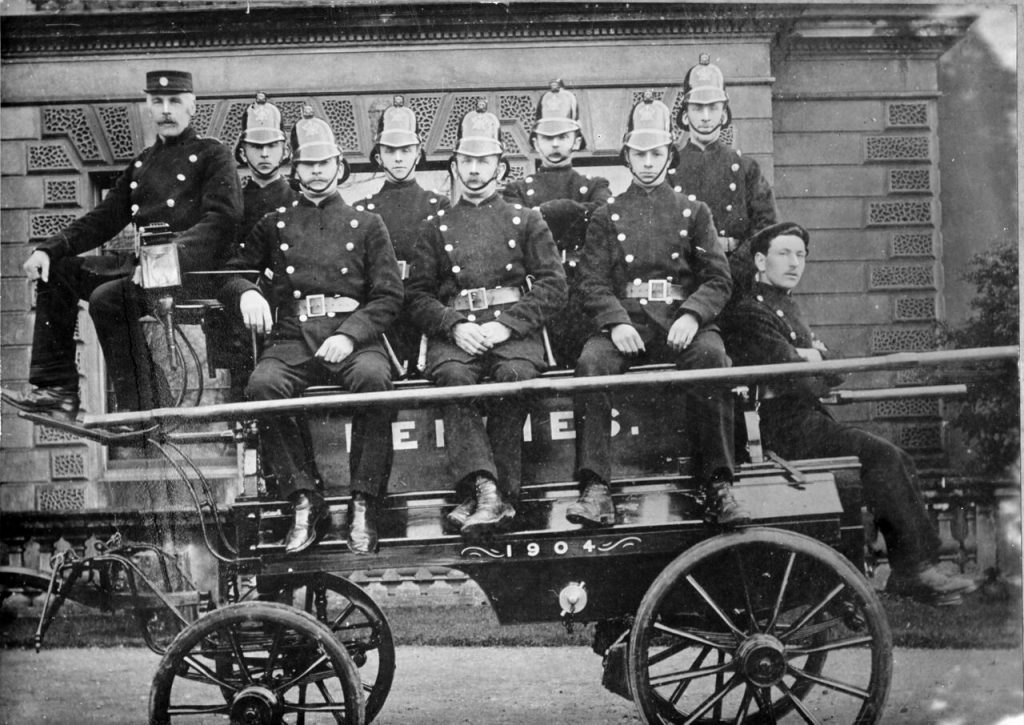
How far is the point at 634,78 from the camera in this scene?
4410mm

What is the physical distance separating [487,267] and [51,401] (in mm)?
1976

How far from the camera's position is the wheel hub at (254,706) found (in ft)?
12.1

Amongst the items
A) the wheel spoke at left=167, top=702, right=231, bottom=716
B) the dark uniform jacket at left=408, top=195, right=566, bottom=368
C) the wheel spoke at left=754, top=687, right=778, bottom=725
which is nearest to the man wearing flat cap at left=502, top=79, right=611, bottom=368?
the dark uniform jacket at left=408, top=195, right=566, bottom=368

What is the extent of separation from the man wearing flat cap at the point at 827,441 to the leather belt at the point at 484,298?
95 cm

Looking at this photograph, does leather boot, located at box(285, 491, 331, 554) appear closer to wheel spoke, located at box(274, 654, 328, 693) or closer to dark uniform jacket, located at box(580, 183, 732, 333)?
wheel spoke, located at box(274, 654, 328, 693)

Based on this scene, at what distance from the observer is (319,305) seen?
160 inches

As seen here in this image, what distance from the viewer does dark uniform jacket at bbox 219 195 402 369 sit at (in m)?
4.03

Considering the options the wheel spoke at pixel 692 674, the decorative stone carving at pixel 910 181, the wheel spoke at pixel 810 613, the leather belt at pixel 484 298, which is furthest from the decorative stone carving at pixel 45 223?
the decorative stone carving at pixel 910 181

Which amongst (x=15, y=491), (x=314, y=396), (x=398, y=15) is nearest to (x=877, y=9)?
(x=398, y=15)

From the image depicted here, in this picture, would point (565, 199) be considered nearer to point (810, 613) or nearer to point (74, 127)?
point (810, 613)

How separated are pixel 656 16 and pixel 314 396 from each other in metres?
2.30

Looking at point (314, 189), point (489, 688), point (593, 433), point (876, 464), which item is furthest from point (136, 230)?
point (876, 464)

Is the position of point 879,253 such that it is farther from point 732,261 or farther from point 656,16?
point 656,16

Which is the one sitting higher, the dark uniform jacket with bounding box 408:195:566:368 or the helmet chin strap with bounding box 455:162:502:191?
the helmet chin strap with bounding box 455:162:502:191
